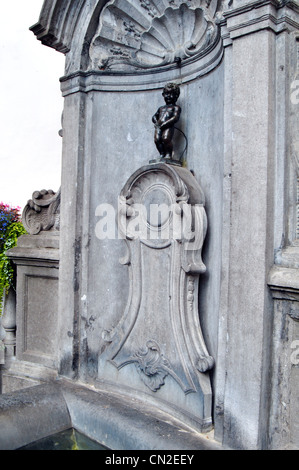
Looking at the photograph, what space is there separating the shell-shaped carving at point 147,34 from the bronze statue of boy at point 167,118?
0.33 meters

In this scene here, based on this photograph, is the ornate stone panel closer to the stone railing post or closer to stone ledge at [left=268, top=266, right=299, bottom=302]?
stone ledge at [left=268, top=266, right=299, bottom=302]

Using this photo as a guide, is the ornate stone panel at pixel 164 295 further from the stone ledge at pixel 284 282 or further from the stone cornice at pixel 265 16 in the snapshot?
the stone cornice at pixel 265 16

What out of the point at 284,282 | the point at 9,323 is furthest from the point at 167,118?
the point at 9,323

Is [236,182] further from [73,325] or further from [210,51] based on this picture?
[73,325]

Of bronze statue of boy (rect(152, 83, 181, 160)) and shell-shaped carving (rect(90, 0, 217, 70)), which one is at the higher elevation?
shell-shaped carving (rect(90, 0, 217, 70))

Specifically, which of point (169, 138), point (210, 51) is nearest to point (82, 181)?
point (169, 138)

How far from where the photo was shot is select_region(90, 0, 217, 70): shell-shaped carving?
331 cm

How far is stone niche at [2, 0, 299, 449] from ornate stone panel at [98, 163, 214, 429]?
11mm

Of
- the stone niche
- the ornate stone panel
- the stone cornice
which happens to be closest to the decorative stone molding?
the stone niche

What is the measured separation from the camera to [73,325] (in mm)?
3643

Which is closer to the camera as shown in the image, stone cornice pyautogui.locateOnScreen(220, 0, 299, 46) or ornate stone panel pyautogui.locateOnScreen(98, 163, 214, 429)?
stone cornice pyautogui.locateOnScreen(220, 0, 299, 46)

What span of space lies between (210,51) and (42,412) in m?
2.72

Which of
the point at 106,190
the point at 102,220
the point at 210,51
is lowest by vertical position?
the point at 102,220

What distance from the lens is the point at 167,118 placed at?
3.16 meters
